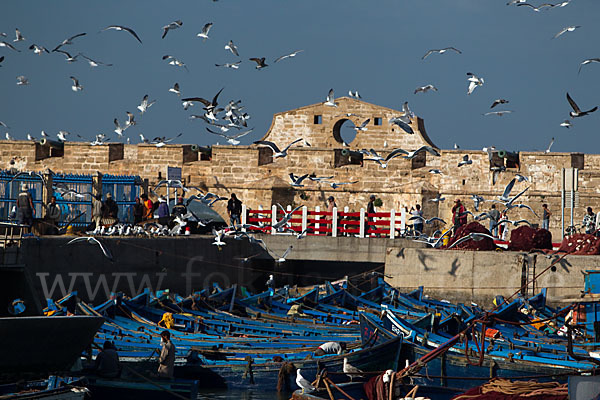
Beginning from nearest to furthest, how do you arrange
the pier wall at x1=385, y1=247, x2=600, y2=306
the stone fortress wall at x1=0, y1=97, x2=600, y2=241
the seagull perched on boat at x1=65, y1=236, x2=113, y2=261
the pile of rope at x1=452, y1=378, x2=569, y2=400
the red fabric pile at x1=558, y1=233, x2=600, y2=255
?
1. the pile of rope at x1=452, y1=378, x2=569, y2=400
2. the seagull perched on boat at x1=65, y1=236, x2=113, y2=261
3. the pier wall at x1=385, y1=247, x2=600, y2=306
4. the red fabric pile at x1=558, y1=233, x2=600, y2=255
5. the stone fortress wall at x1=0, y1=97, x2=600, y2=241

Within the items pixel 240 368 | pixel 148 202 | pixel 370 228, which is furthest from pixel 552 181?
pixel 240 368

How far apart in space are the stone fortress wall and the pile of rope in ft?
62.9

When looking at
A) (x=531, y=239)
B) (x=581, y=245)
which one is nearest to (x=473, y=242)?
(x=531, y=239)

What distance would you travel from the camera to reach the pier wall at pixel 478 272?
23.8 meters

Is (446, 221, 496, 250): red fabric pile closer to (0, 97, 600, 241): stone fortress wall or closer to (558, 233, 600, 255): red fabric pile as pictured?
(558, 233, 600, 255): red fabric pile

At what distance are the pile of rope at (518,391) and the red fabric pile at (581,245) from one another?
12.3 m

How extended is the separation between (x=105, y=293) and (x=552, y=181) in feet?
51.6

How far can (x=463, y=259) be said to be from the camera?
82.3ft

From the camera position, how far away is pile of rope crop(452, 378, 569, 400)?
11.9 m

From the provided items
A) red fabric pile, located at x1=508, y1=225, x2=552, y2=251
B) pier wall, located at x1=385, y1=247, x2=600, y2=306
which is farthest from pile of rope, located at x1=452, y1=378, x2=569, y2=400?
red fabric pile, located at x1=508, y1=225, x2=552, y2=251

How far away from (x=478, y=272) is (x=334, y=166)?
10217 millimetres

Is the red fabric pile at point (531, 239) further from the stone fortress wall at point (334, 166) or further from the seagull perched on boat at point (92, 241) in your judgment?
the seagull perched on boat at point (92, 241)

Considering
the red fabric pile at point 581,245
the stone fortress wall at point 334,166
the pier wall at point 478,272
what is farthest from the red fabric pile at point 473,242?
the stone fortress wall at point 334,166

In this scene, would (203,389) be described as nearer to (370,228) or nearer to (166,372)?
(166,372)
